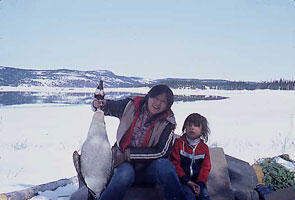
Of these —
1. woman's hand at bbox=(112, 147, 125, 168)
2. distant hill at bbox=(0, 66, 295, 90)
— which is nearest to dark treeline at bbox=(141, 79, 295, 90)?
distant hill at bbox=(0, 66, 295, 90)

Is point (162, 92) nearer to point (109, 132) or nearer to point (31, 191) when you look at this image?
point (31, 191)

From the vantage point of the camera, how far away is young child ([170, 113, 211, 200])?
2.79 meters

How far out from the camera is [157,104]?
2.73 meters

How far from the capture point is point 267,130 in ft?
26.3

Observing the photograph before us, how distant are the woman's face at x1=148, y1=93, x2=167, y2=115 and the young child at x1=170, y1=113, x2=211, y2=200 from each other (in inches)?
13.4

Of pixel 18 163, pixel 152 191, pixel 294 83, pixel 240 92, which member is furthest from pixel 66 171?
pixel 294 83

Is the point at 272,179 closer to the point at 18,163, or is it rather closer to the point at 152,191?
the point at 152,191

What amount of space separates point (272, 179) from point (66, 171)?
3.43 m

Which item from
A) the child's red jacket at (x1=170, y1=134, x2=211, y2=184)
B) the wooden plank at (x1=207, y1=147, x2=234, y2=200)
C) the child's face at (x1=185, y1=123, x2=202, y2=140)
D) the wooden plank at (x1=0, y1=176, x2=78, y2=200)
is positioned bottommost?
the wooden plank at (x1=0, y1=176, x2=78, y2=200)

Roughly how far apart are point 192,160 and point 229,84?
3.17 metres

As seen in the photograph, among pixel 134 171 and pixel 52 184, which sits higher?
pixel 134 171

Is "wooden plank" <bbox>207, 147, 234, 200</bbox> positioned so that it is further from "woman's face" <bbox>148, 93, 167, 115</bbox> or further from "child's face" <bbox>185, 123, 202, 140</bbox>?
"woman's face" <bbox>148, 93, 167, 115</bbox>

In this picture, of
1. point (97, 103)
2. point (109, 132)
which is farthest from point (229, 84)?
point (97, 103)

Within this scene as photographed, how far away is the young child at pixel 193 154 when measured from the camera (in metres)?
2.79
